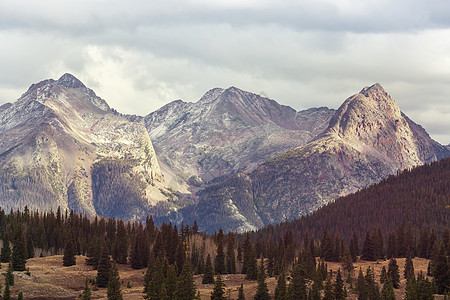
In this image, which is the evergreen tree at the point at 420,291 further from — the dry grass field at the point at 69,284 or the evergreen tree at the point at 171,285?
the evergreen tree at the point at 171,285

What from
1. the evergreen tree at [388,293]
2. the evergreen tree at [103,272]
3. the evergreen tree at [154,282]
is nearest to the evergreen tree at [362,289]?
the evergreen tree at [388,293]

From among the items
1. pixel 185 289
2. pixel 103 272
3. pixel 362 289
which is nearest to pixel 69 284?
pixel 103 272

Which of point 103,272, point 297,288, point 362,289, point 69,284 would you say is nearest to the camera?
point 297,288

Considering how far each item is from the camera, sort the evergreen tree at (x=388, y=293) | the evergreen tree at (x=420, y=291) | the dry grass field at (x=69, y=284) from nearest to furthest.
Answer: the evergreen tree at (x=420, y=291)
the dry grass field at (x=69, y=284)
the evergreen tree at (x=388, y=293)

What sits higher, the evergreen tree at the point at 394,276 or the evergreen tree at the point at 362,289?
the evergreen tree at the point at 394,276

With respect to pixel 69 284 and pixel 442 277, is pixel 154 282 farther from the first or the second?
pixel 442 277

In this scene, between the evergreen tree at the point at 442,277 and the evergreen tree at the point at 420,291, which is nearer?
the evergreen tree at the point at 420,291

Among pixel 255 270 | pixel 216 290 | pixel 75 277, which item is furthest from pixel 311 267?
pixel 75 277

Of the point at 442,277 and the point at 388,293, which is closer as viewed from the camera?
the point at 388,293

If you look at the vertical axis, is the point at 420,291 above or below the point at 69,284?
below

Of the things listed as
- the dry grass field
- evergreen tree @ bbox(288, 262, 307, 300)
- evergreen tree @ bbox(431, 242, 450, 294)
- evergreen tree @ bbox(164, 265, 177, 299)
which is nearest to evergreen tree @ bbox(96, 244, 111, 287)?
the dry grass field

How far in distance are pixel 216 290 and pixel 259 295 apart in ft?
43.1

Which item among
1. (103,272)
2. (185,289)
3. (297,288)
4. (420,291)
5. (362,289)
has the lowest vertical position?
(420,291)

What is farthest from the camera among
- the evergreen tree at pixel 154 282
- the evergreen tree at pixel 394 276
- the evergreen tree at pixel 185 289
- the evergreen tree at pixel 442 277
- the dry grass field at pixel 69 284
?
the evergreen tree at pixel 394 276
